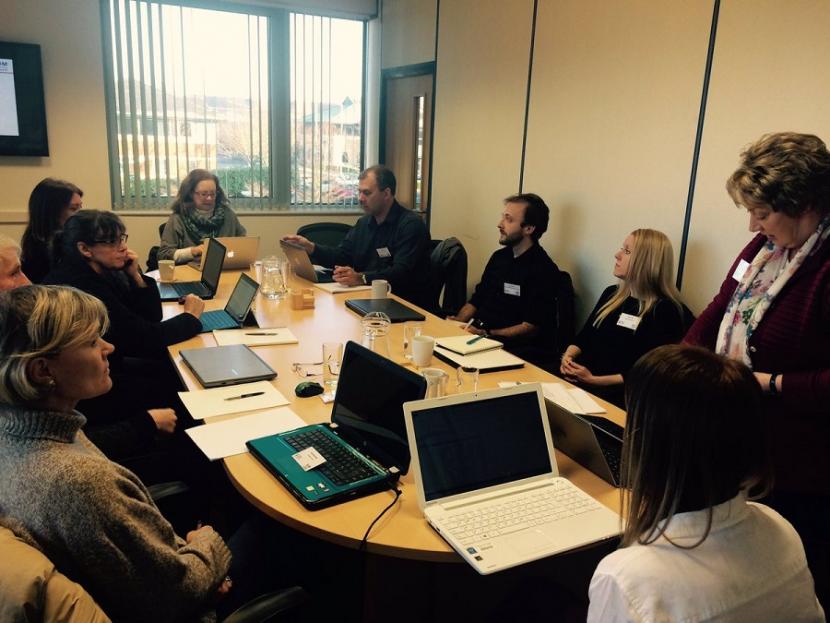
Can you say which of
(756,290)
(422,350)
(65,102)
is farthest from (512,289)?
(65,102)

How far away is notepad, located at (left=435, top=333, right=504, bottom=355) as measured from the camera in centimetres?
246

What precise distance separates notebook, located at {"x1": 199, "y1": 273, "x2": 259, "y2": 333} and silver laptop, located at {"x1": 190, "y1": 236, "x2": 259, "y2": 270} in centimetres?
101

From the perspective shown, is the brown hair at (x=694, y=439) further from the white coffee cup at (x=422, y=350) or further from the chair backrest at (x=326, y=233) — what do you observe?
the chair backrest at (x=326, y=233)

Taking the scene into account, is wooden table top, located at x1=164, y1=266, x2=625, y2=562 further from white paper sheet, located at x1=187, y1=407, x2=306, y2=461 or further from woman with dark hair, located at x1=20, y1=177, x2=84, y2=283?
woman with dark hair, located at x1=20, y1=177, x2=84, y2=283

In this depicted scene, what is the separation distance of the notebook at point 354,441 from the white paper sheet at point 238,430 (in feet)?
0.19

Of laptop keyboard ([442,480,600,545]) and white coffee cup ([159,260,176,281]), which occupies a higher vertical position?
white coffee cup ([159,260,176,281])

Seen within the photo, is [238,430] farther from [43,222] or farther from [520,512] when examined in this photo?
[43,222]

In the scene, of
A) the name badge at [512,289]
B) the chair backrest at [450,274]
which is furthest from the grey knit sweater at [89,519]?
the chair backrest at [450,274]

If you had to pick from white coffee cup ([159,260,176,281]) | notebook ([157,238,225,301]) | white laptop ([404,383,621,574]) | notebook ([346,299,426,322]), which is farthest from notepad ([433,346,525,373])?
white coffee cup ([159,260,176,281])

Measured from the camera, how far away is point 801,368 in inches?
70.1

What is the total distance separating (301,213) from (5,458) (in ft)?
15.7

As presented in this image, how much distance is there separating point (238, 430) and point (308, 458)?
30 cm

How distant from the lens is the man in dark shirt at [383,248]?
389cm

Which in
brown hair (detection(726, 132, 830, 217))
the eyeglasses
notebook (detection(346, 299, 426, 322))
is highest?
brown hair (detection(726, 132, 830, 217))
